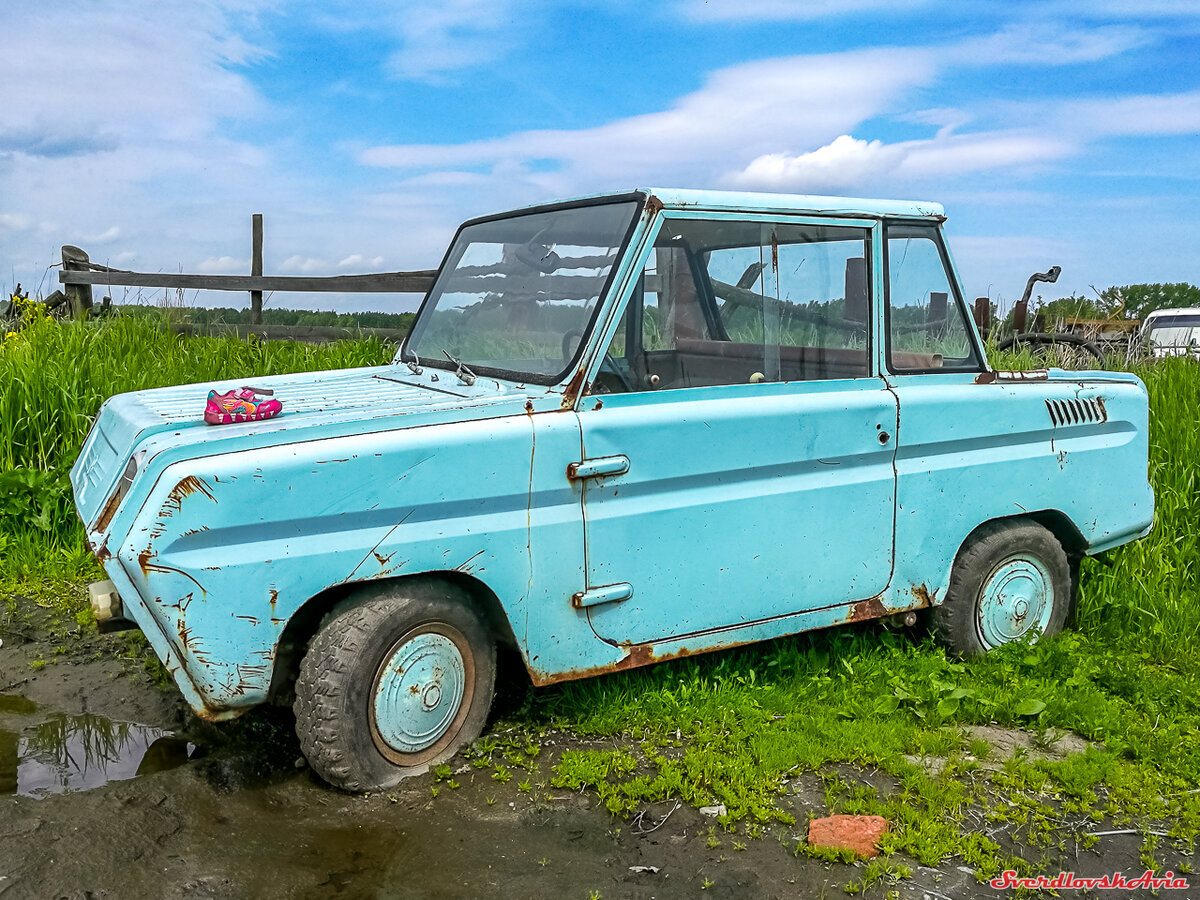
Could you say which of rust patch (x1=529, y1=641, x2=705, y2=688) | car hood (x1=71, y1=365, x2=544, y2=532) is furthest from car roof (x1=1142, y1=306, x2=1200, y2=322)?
car hood (x1=71, y1=365, x2=544, y2=532)

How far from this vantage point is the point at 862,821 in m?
3.29

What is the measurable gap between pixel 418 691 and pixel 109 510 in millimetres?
1167

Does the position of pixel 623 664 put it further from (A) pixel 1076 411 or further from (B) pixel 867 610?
(A) pixel 1076 411

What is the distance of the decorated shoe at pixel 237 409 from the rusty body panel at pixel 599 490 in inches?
3.7

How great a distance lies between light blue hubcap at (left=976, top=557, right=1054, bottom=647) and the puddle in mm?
3377

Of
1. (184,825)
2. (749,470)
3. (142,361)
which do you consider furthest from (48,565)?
(749,470)

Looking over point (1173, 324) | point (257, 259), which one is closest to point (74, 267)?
point (257, 259)

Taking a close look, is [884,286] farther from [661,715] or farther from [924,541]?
[661,715]

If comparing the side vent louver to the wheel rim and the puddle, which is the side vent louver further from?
the puddle

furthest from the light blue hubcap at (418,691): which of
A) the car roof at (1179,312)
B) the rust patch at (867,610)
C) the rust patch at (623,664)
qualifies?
the car roof at (1179,312)

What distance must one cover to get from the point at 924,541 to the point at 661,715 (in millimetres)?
1330

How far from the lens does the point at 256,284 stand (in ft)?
37.2

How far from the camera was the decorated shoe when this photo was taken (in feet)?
11.1

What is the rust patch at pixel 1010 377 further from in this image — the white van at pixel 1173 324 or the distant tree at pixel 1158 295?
the distant tree at pixel 1158 295
